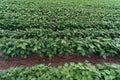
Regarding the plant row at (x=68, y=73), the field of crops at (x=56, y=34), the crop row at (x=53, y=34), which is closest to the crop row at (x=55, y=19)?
the field of crops at (x=56, y=34)

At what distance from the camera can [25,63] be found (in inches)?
180

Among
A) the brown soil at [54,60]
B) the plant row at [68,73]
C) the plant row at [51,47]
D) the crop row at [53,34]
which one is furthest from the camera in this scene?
the crop row at [53,34]

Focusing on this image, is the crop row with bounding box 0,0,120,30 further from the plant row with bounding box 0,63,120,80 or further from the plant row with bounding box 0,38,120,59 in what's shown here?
the plant row with bounding box 0,63,120,80

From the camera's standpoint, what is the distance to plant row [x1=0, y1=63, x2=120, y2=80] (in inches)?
122

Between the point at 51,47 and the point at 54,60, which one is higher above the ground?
the point at 51,47

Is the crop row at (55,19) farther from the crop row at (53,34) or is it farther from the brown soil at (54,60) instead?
the brown soil at (54,60)

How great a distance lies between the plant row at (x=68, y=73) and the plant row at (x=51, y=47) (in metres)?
1.08

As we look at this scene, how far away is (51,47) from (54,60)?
1.54 ft

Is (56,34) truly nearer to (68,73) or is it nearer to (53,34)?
(53,34)

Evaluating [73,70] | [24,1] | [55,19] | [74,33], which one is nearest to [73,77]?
[73,70]

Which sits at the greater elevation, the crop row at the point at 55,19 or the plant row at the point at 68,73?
the crop row at the point at 55,19

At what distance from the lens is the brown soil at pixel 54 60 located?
457 centimetres

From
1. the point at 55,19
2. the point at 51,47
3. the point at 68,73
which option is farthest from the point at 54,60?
the point at 55,19

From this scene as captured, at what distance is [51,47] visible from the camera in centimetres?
442
